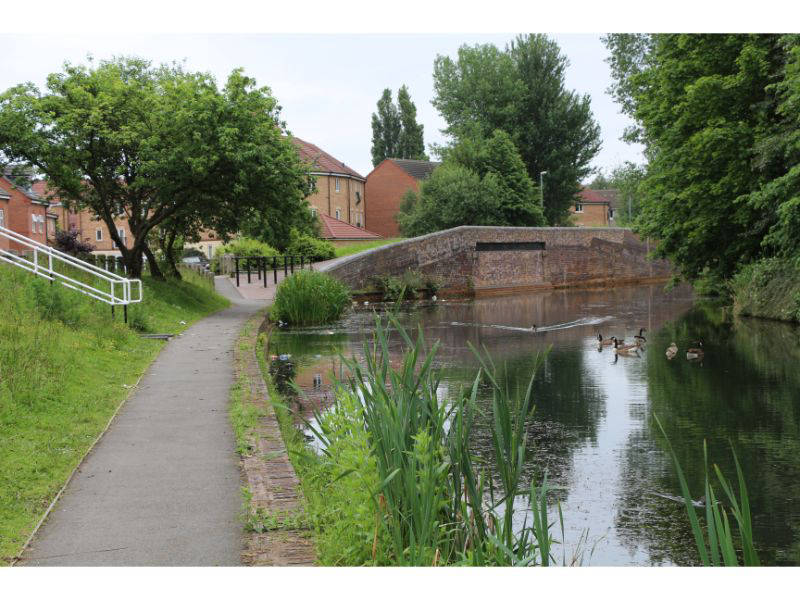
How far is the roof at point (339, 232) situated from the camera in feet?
158

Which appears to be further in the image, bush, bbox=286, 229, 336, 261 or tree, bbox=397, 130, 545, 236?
tree, bbox=397, 130, 545, 236

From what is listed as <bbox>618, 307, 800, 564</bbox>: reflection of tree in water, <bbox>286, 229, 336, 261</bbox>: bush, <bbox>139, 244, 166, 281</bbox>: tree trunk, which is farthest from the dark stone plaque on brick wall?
<bbox>618, 307, 800, 564</bbox>: reflection of tree in water

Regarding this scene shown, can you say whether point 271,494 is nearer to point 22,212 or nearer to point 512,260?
point 512,260

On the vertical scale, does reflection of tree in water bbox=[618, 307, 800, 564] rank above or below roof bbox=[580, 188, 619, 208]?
below

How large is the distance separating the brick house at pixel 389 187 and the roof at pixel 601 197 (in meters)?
27.7

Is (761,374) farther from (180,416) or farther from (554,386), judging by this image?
(180,416)

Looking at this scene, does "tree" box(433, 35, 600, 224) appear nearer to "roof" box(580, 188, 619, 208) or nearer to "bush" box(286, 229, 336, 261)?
"bush" box(286, 229, 336, 261)

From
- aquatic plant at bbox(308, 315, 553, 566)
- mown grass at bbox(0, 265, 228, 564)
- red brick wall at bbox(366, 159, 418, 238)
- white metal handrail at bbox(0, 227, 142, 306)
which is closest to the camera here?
aquatic plant at bbox(308, 315, 553, 566)

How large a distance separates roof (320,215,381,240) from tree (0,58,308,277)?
26.3 m

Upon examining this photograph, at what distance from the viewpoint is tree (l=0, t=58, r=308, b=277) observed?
19.0 m

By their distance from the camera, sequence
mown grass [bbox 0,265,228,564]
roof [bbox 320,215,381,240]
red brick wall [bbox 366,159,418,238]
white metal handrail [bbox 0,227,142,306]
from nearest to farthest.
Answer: mown grass [bbox 0,265,228,564]
white metal handrail [bbox 0,227,142,306]
roof [bbox 320,215,381,240]
red brick wall [bbox 366,159,418,238]

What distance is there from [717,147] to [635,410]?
1161cm

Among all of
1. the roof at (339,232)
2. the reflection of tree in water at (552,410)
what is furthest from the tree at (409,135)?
the reflection of tree in water at (552,410)

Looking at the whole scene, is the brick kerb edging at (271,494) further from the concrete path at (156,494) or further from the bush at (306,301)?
the bush at (306,301)
